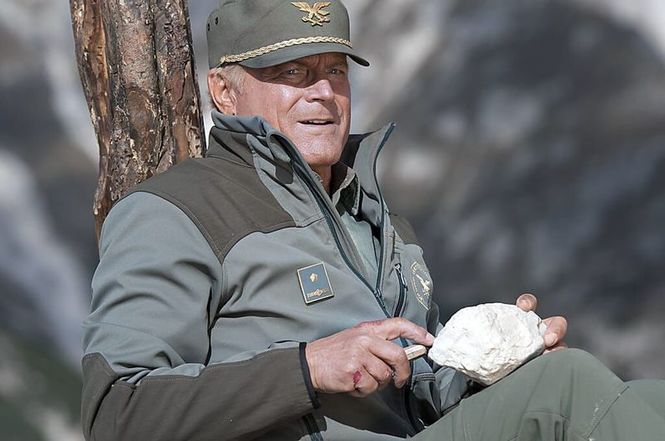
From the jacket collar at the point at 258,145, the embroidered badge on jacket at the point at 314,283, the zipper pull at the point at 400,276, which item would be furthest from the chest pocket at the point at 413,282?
the embroidered badge on jacket at the point at 314,283

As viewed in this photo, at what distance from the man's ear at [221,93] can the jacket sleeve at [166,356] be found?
1.17ft

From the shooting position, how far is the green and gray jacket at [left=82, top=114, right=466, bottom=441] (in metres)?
2.02

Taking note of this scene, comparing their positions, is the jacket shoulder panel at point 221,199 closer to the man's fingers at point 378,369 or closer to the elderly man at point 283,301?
the elderly man at point 283,301

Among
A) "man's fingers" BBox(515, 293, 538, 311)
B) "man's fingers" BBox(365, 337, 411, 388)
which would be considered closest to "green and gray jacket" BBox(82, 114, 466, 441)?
"man's fingers" BBox(365, 337, 411, 388)

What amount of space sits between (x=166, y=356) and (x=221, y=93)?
62 cm

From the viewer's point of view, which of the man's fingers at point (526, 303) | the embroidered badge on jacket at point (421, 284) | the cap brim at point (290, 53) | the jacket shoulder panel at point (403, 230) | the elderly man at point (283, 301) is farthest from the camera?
the jacket shoulder panel at point (403, 230)

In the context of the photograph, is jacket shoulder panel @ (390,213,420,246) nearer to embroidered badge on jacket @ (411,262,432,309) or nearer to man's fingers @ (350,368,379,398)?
embroidered badge on jacket @ (411,262,432,309)

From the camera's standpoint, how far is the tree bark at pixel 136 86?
266 cm

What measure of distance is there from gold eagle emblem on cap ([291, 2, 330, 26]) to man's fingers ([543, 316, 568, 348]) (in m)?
0.68

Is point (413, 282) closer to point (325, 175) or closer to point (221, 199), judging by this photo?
point (325, 175)

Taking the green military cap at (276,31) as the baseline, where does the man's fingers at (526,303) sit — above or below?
below

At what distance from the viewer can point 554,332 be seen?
215cm

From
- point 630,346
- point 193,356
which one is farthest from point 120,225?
point 630,346

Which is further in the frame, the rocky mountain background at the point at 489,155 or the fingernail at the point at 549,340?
the rocky mountain background at the point at 489,155
